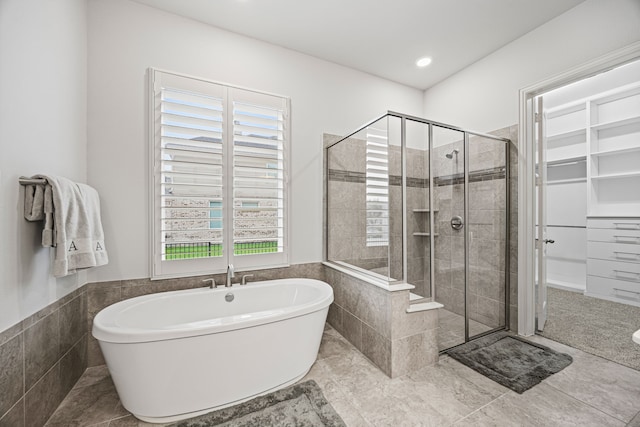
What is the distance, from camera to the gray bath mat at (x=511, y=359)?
171cm

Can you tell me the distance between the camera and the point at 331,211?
257 centimetres

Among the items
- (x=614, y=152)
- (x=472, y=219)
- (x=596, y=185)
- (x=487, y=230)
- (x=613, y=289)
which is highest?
→ (x=614, y=152)

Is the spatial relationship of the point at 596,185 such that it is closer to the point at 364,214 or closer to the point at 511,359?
the point at 511,359

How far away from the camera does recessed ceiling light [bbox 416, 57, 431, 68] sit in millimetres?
2648

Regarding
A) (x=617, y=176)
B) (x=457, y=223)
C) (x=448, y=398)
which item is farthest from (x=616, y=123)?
(x=448, y=398)

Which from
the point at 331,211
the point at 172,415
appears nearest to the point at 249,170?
the point at 331,211

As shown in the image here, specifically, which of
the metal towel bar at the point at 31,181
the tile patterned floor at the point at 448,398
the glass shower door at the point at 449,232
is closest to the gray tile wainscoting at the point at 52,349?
the tile patterned floor at the point at 448,398

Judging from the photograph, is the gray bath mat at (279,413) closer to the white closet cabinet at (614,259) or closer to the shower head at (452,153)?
the shower head at (452,153)

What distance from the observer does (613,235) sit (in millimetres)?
3062

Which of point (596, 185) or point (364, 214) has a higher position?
point (596, 185)

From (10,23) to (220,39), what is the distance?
4.44ft

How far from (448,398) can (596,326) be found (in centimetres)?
206

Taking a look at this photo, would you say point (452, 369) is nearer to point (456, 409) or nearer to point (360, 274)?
point (456, 409)

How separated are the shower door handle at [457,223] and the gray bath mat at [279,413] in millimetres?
1710
